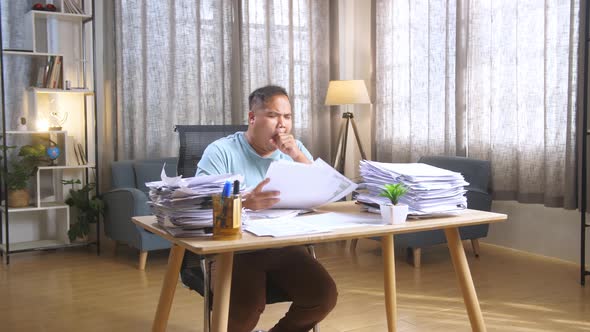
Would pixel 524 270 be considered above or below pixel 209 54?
below

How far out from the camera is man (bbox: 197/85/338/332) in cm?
204

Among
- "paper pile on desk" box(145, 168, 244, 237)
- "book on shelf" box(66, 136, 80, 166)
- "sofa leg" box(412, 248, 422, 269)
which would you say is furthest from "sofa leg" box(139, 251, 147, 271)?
"paper pile on desk" box(145, 168, 244, 237)

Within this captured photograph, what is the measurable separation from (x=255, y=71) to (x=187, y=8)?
2.51 feet

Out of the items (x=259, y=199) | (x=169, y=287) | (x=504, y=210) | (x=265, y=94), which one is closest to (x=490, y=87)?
(x=504, y=210)

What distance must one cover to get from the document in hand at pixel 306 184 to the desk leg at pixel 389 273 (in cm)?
44

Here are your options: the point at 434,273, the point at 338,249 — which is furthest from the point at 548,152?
the point at 338,249

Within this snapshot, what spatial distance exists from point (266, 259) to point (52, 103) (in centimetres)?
331

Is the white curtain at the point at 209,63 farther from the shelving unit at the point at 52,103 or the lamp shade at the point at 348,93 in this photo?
the lamp shade at the point at 348,93

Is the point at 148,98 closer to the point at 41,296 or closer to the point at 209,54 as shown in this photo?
the point at 209,54

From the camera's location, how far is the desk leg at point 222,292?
168 centimetres

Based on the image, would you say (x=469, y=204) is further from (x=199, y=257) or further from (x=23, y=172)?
(x=23, y=172)

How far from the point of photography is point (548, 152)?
4.14 metres

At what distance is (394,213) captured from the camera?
6.04 ft

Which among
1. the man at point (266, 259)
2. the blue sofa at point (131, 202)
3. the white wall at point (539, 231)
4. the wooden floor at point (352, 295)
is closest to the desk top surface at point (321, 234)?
the man at point (266, 259)
